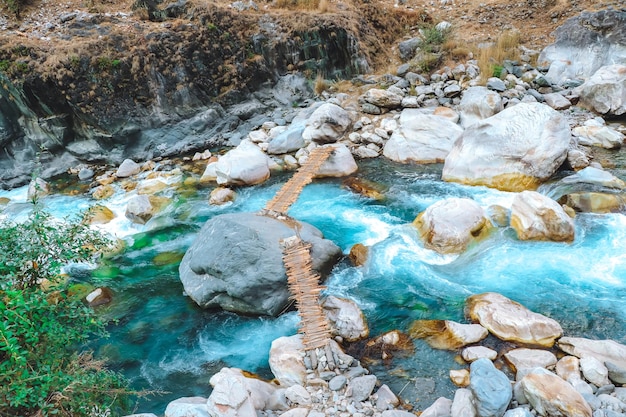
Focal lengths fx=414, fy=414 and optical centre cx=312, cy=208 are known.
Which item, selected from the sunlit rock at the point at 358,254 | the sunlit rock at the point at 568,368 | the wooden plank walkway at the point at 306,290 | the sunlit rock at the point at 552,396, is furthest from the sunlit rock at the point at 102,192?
the sunlit rock at the point at 568,368

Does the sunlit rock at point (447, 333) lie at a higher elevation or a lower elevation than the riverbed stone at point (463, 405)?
lower

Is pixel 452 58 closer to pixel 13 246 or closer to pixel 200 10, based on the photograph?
pixel 200 10

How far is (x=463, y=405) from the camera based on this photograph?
11.4 ft

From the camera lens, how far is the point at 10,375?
2.62 metres

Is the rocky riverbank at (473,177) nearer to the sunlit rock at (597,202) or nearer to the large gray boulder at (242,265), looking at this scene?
the sunlit rock at (597,202)

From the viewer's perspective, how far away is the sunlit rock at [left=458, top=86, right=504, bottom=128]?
903 cm

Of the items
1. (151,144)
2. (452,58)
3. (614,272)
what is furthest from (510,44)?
(151,144)

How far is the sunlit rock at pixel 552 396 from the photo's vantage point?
10.5 ft

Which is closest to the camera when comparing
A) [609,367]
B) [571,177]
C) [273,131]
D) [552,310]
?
[609,367]

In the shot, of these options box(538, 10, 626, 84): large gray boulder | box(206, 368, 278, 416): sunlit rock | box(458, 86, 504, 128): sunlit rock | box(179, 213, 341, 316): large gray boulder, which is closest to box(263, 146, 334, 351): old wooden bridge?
box(179, 213, 341, 316): large gray boulder

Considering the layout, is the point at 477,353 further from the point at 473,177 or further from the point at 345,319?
the point at 473,177

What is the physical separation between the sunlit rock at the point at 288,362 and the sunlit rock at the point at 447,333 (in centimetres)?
132

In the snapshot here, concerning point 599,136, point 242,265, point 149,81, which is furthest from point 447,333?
point 149,81

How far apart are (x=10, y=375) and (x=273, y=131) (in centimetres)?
854
